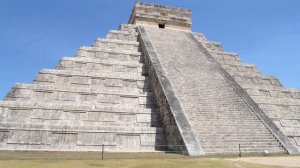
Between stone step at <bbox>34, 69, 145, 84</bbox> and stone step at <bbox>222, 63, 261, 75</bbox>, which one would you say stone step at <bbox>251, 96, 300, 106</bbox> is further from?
stone step at <bbox>34, 69, 145, 84</bbox>

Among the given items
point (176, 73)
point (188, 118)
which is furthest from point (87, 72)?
point (188, 118)

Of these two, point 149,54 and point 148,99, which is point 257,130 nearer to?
point 148,99

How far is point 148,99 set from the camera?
690 inches

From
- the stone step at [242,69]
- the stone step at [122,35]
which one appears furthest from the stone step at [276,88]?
the stone step at [122,35]

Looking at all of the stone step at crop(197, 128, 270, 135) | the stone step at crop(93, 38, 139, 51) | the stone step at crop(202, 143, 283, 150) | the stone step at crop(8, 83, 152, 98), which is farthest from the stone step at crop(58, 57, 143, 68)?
the stone step at crop(202, 143, 283, 150)

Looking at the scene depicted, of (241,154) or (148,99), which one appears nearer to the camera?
(241,154)

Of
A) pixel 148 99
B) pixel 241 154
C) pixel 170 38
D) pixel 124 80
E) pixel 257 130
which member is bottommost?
pixel 241 154

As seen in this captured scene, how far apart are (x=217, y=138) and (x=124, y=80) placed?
7139 mm

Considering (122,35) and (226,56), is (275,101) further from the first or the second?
(122,35)

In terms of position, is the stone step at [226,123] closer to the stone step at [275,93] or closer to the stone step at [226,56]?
the stone step at [275,93]

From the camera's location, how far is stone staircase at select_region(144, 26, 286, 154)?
13.9 meters

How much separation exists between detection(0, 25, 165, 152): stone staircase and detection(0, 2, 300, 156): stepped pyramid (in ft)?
0.15

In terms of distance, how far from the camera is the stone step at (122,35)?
2402 cm

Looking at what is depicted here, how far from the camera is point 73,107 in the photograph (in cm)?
1562
